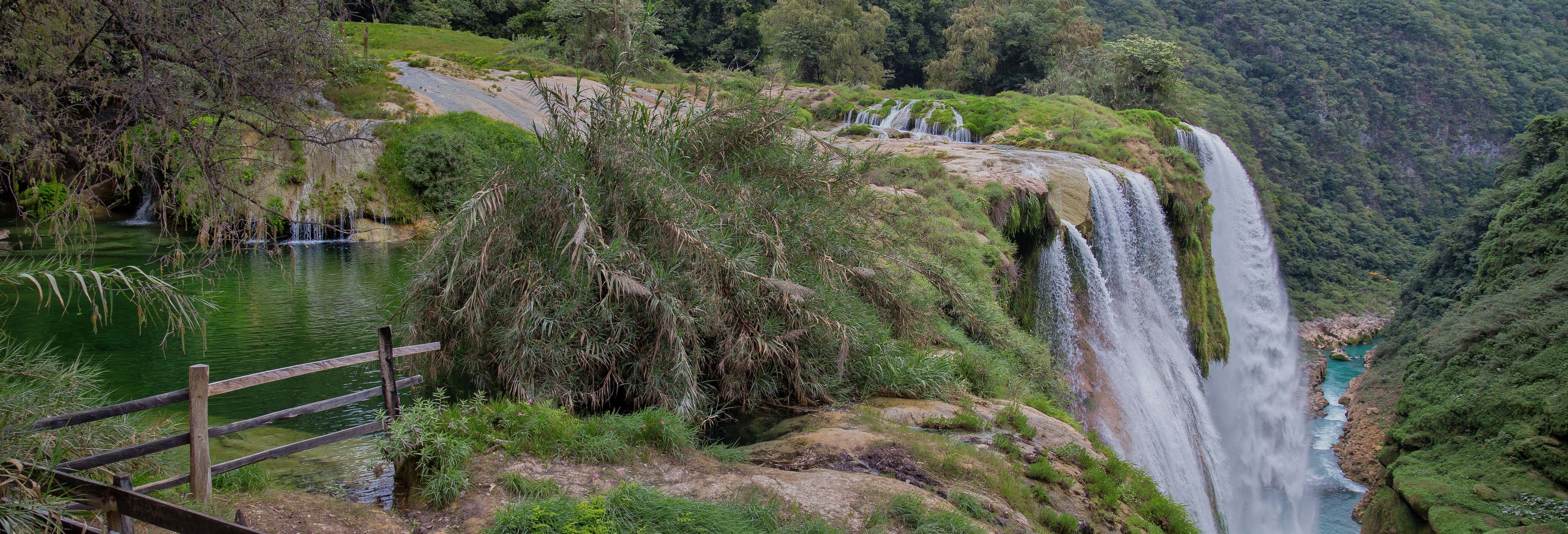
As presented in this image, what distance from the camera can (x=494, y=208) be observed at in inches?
256

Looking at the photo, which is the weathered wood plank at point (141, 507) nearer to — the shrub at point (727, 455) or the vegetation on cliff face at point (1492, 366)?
the shrub at point (727, 455)

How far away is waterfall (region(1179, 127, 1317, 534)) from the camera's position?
2139cm

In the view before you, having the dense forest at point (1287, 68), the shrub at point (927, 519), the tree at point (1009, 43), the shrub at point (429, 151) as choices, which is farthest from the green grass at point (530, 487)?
the tree at point (1009, 43)

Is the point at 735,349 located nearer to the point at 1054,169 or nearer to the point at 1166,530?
the point at 1166,530

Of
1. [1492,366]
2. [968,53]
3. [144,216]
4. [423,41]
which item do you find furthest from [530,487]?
[968,53]

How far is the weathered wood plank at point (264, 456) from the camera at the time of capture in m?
4.07

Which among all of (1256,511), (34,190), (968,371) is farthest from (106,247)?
(1256,511)

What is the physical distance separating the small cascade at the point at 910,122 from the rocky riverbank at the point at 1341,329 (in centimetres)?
2452

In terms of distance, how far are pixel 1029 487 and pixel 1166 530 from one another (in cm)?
159

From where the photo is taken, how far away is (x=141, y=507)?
3447mm

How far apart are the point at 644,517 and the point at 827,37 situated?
35.2m

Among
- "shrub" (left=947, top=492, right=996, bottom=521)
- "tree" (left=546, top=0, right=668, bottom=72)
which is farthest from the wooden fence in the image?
"tree" (left=546, top=0, right=668, bottom=72)

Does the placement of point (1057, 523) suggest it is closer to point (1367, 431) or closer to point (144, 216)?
point (144, 216)

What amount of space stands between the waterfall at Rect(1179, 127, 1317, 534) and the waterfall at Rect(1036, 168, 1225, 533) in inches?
216
